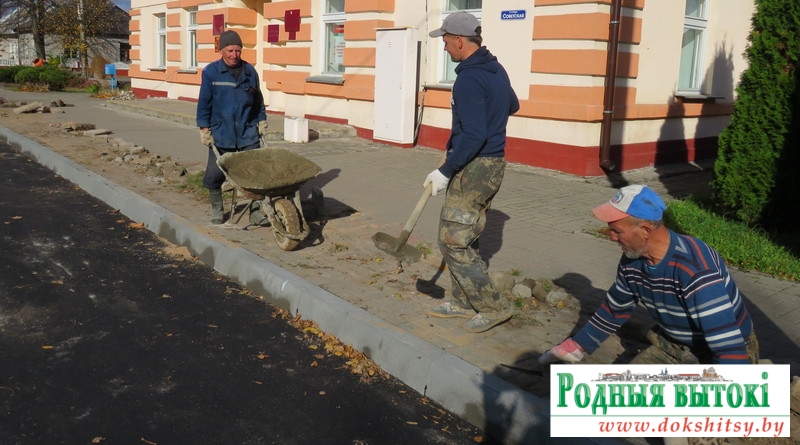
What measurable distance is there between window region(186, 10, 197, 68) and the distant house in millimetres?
19815

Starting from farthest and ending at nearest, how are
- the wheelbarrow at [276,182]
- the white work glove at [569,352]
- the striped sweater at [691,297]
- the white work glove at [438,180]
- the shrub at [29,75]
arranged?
the shrub at [29,75] → the wheelbarrow at [276,182] → the white work glove at [438,180] → the white work glove at [569,352] → the striped sweater at [691,297]

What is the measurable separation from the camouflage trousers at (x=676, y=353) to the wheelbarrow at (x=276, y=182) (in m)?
3.55

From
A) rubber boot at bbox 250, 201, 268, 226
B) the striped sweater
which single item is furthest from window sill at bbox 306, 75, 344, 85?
the striped sweater

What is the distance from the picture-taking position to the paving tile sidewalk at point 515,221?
179 inches

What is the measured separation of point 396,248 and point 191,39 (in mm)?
18034

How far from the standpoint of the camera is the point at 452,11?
12.7 meters

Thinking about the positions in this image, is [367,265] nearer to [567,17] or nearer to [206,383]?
[206,383]

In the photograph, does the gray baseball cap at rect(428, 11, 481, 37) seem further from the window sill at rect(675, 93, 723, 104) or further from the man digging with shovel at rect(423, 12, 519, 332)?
the window sill at rect(675, 93, 723, 104)

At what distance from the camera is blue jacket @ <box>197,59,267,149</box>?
7.05m

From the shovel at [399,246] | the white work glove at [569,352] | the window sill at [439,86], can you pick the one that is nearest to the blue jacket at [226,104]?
the shovel at [399,246]

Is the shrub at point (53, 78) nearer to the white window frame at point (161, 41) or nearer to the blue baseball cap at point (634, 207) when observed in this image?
the white window frame at point (161, 41)

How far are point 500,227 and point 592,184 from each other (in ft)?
10.7

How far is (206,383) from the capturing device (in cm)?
410

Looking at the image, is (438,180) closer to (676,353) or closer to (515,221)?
(676,353)
